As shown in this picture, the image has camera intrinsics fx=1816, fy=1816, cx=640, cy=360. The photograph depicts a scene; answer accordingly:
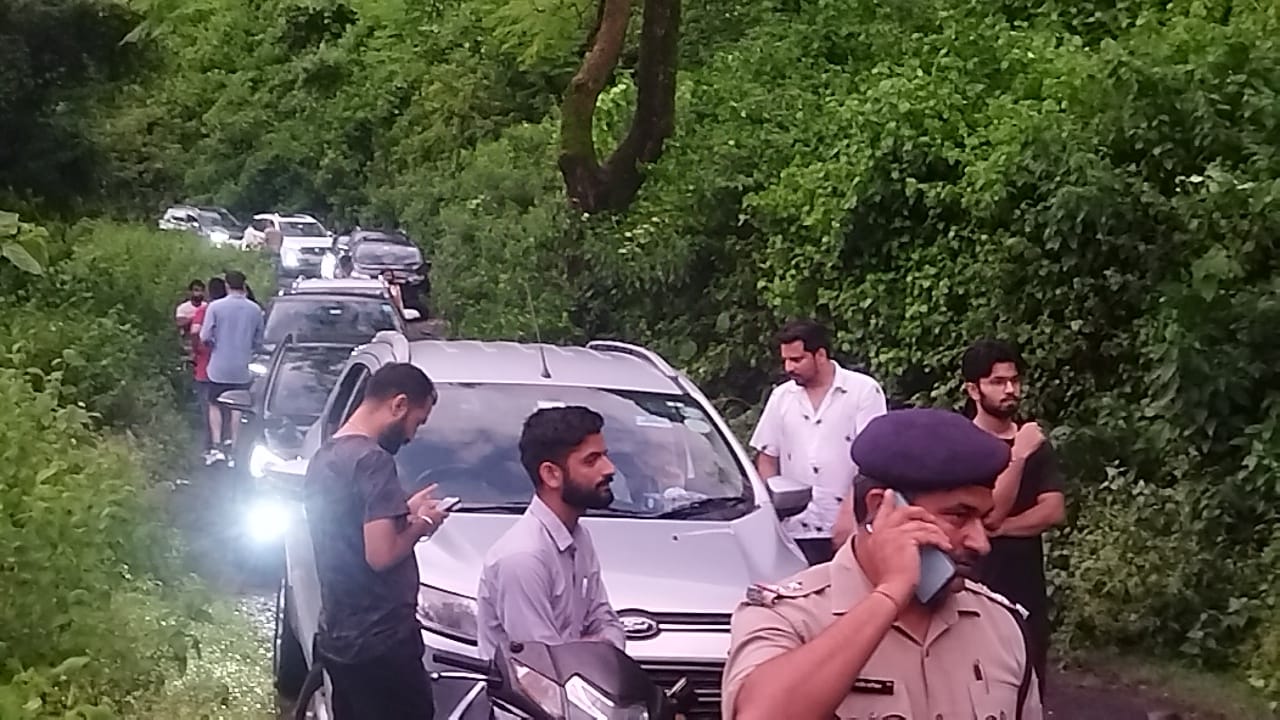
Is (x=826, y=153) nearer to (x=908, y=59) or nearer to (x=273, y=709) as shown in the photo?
(x=908, y=59)

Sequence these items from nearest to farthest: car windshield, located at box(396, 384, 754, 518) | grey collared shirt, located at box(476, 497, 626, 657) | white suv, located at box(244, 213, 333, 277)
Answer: grey collared shirt, located at box(476, 497, 626, 657)
car windshield, located at box(396, 384, 754, 518)
white suv, located at box(244, 213, 333, 277)

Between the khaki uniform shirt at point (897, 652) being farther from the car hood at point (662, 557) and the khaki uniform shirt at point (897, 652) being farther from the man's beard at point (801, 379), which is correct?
the man's beard at point (801, 379)

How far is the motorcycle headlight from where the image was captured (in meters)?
4.74

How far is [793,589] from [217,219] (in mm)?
48445

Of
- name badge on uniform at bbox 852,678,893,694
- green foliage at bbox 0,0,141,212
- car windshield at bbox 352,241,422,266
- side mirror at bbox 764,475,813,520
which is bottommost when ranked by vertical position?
car windshield at bbox 352,241,422,266

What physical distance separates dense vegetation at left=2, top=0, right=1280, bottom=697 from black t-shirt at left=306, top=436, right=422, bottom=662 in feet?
15.7

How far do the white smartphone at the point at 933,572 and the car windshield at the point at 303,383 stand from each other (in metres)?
10.3

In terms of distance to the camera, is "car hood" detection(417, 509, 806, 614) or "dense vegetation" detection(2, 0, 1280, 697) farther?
"dense vegetation" detection(2, 0, 1280, 697)

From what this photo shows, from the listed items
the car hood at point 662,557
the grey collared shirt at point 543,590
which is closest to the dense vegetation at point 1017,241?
the car hood at point 662,557

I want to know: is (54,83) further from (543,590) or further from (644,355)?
(543,590)

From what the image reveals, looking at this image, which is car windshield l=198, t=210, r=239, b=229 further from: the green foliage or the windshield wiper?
the windshield wiper

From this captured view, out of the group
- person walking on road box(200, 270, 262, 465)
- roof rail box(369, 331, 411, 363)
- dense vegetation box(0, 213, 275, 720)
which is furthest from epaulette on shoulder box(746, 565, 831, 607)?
person walking on road box(200, 270, 262, 465)

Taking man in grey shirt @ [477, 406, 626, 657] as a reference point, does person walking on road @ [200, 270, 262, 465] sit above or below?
below

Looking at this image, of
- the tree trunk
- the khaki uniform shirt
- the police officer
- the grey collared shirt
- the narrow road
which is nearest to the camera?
the police officer
